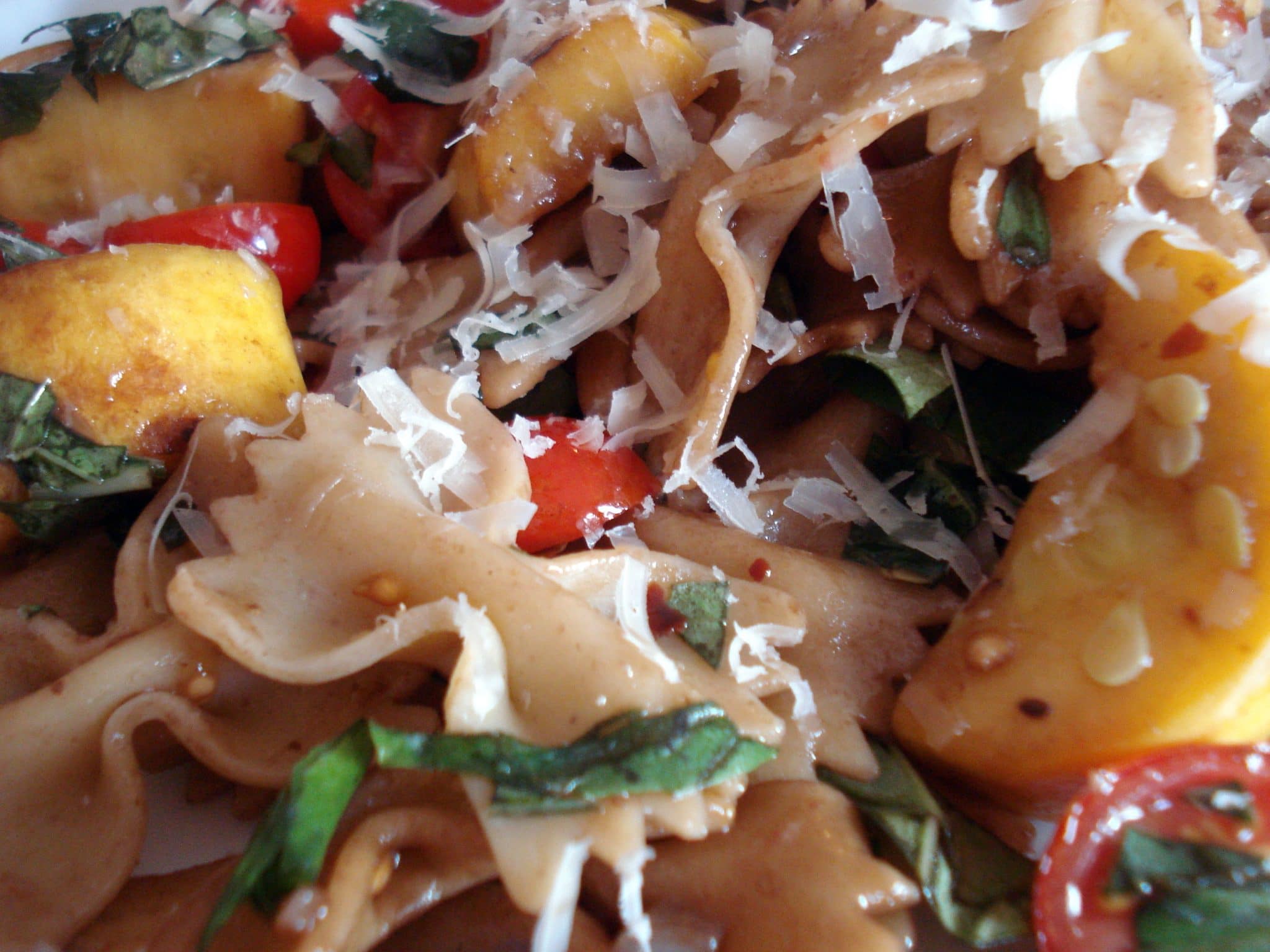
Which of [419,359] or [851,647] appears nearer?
[851,647]

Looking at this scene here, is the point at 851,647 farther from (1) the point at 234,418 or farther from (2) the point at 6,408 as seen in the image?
(2) the point at 6,408

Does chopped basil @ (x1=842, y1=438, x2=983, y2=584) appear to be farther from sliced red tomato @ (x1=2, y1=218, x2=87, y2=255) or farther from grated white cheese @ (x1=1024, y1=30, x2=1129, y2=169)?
sliced red tomato @ (x1=2, y1=218, x2=87, y2=255)

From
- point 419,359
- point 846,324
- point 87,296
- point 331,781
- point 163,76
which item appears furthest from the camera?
point 163,76

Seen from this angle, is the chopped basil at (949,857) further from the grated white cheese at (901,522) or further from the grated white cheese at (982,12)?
the grated white cheese at (982,12)

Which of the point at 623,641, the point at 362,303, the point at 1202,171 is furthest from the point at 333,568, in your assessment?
the point at 1202,171

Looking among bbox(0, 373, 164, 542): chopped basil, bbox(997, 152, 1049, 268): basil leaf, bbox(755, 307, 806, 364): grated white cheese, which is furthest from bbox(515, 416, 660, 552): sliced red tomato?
bbox(997, 152, 1049, 268): basil leaf

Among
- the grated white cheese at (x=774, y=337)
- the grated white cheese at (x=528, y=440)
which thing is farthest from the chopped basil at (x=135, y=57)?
the grated white cheese at (x=774, y=337)
